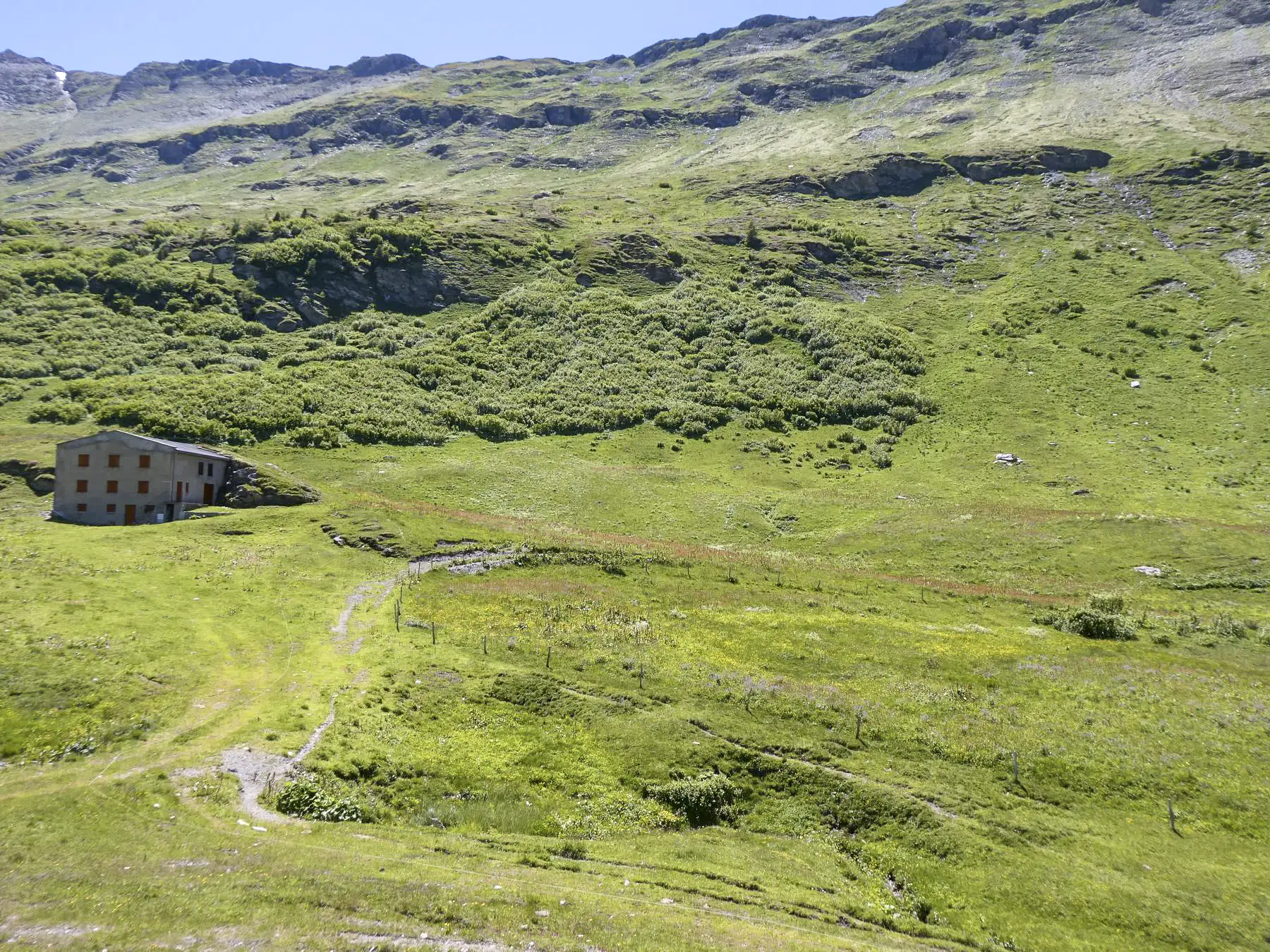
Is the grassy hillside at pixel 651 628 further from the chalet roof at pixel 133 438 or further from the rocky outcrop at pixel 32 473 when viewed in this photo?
the chalet roof at pixel 133 438

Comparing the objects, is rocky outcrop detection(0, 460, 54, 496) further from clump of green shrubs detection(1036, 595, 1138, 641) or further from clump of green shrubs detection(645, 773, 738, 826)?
clump of green shrubs detection(1036, 595, 1138, 641)

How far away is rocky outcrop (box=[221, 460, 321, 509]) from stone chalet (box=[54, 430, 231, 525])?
4281 millimetres

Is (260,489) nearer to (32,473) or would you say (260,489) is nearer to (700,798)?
(32,473)

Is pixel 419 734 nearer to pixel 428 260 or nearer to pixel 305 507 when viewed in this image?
pixel 305 507

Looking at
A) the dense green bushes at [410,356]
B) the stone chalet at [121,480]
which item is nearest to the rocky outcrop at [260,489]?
the stone chalet at [121,480]

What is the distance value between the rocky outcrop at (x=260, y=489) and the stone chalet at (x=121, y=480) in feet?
14.0

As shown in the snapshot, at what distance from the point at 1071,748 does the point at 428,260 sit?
162301 millimetres

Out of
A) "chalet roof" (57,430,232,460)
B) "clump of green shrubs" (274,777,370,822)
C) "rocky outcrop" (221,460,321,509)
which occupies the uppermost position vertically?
"chalet roof" (57,430,232,460)

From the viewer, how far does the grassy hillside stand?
2234cm

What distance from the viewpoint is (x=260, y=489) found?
7481 cm

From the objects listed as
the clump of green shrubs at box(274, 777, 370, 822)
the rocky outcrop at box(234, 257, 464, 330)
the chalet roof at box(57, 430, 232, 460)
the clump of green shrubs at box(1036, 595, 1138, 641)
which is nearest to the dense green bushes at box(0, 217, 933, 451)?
the rocky outcrop at box(234, 257, 464, 330)

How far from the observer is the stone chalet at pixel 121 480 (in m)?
71.1

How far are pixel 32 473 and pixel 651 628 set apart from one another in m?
72.5

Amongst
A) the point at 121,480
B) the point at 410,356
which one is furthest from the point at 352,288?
the point at 121,480
